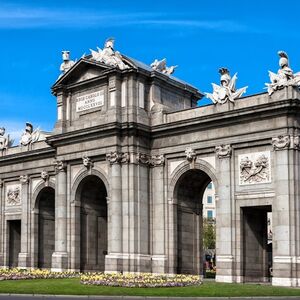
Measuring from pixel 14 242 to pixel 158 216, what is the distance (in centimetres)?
2077

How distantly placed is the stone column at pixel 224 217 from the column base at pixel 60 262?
13.1m

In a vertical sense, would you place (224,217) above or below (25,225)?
above

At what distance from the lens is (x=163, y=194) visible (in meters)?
49.0

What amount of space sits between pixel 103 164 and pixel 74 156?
306cm

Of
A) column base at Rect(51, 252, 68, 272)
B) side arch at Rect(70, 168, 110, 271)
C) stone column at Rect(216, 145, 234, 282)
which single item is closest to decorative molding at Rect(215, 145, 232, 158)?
stone column at Rect(216, 145, 234, 282)

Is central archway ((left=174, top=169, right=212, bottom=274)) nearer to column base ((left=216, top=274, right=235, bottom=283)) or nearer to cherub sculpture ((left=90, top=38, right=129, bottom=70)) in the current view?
column base ((left=216, top=274, right=235, bottom=283))

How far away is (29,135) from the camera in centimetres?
6175

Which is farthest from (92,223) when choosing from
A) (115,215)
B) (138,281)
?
(138,281)

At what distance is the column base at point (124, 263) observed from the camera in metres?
Result: 47.0

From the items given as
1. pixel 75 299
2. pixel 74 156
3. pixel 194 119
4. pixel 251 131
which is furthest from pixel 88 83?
pixel 75 299

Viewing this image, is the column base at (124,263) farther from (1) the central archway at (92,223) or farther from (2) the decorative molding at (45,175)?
(2) the decorative molding at (45,175)

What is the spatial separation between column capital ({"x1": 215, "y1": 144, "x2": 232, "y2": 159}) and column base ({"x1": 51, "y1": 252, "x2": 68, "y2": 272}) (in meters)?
15.2

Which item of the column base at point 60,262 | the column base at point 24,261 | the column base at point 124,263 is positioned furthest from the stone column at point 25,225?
the column base at point 124,263

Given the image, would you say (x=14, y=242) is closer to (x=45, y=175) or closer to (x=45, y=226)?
(x=45, y=226)
